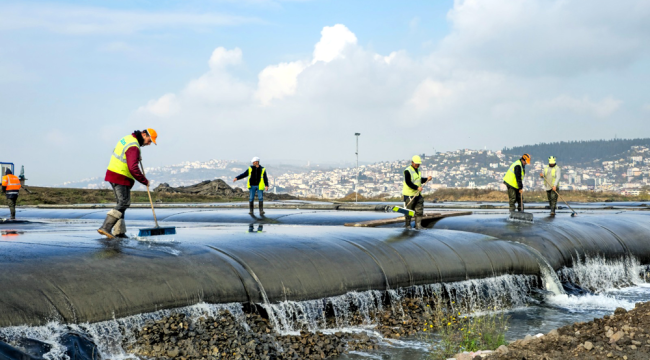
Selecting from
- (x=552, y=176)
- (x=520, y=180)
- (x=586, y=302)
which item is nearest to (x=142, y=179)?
(x=586, y=302)

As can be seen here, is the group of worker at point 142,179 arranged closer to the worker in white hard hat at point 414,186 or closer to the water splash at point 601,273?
the worker in white hard hat at point 414,186

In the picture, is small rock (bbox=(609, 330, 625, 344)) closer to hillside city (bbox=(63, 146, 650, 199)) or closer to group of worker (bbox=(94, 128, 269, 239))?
group of worker (bbox=(94, 128, 269, 239))

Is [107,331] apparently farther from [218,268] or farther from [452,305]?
[452,305]

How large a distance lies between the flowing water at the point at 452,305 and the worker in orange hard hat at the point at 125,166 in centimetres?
312

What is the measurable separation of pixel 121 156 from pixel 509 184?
467 inches

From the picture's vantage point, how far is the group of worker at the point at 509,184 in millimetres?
14367

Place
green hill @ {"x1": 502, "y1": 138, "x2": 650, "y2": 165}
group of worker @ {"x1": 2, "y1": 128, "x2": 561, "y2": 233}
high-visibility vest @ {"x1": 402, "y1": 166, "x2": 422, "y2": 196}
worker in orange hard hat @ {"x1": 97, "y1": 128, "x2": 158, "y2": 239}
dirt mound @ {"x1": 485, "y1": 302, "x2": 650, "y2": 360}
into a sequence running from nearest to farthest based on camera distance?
1. dirt mound @ {"x1": 485, "y1": 302, "x2": 650, "y2": 360}
2. worker in orange hard hat @ {"x1": 97, "y1": 128, "x2": 158, "y2": 239}
3. group of worker @ {"x1": 2, "y1": 128, "x2": 561, "y2": 233}
4. high-visibility vest @ {"x1": 402, "y1": 166, "x2": 422, "y2": 196}
5. green hill @ {"x1": 502, "y1": 138, "x2": 650, "y2": 165}

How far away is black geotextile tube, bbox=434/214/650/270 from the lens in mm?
14586

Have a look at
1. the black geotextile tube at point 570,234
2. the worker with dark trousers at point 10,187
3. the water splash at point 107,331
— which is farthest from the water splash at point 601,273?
the worker with dark trousers at point 10,187

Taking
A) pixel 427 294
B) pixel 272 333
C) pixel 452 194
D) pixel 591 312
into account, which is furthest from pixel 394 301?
pixel 452 194

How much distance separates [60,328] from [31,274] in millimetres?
964

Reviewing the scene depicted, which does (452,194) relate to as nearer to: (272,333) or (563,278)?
(563,278)

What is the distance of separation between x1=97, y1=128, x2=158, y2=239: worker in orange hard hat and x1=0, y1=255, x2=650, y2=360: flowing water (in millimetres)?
3116

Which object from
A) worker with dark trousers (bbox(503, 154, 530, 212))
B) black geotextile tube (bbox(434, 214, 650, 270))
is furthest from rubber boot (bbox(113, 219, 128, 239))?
worker with dark trousers (bbox(503, 154, 530, 212))
